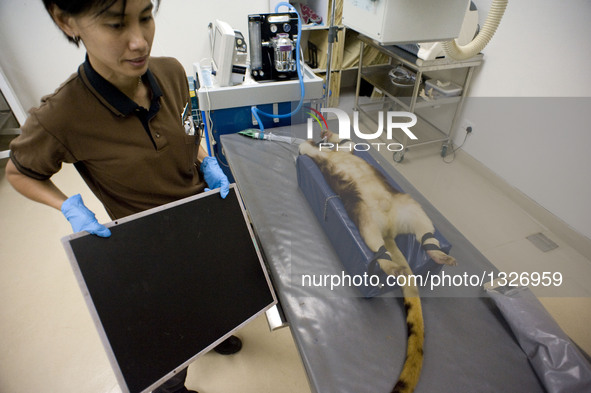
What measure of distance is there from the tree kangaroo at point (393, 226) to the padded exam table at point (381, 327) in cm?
4

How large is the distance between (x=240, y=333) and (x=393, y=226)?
1060 mm

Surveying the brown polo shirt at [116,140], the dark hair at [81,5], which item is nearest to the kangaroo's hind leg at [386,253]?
the brown polo shirt at [116,140]

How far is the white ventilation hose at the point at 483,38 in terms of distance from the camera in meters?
0.65

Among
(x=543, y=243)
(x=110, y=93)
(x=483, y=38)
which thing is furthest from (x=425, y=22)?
(x=110, y=93)

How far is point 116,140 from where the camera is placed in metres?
0.93

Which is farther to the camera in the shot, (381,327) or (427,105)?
(427,105)

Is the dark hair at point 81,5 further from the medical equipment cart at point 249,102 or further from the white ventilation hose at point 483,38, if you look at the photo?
the medical equipment cart at point 249,102

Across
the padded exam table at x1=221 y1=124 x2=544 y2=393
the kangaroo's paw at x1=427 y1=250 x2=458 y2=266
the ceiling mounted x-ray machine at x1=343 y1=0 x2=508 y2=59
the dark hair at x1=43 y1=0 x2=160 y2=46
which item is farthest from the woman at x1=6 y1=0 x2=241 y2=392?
the kangaroo's paw at x1=427 y1=250 x2=458 y2=266

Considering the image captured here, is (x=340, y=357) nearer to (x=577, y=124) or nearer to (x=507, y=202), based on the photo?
(x=507, y=202)

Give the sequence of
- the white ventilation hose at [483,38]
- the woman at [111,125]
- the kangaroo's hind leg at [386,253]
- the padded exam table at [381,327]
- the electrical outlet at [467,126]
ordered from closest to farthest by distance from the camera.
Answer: the white ventilation hose at [483,38] < the woman at [111,125] < the padded exam table at [381,327] < the kangaroo's hind leg at [386,253] < the electrical outlet at [467,126]

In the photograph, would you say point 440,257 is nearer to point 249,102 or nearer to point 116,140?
point 116,140

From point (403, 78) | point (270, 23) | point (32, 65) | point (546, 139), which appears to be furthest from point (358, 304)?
point (32, 65)

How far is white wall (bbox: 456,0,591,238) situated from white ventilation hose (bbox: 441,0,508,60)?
53 millimetres

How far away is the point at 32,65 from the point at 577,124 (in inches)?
150
